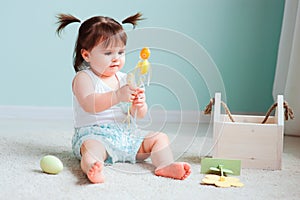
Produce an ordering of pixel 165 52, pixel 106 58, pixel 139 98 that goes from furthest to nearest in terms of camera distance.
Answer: pixel 165 52 < pixel 106 58 < pixel 139 98

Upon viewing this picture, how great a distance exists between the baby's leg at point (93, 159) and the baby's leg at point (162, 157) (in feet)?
0.39

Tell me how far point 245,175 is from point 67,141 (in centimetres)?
64

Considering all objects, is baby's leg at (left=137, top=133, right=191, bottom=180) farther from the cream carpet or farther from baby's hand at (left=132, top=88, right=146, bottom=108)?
baby's hand at (left=132, top=88, right=146, bottom=108)

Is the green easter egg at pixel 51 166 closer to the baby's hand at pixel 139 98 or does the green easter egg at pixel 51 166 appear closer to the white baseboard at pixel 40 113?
the baby's hand at pixel 139 98

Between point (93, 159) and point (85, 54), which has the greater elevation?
point (85, 54)

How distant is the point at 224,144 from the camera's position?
4.73 feet

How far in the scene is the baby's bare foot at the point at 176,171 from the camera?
1.27m

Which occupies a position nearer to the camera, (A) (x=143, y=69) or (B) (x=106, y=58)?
(A) (x=143, y=69)

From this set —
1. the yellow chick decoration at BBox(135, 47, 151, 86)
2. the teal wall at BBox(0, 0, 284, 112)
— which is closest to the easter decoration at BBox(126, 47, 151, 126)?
the yellow chick decoration at BBox(135, 47, 151, 86)

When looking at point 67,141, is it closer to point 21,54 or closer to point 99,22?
point 99,22

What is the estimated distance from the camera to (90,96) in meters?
1.39

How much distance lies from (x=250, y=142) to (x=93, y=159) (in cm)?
42

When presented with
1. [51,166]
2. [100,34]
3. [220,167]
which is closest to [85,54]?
[100,34]

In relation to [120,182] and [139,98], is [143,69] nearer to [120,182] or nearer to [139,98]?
[139,98]
